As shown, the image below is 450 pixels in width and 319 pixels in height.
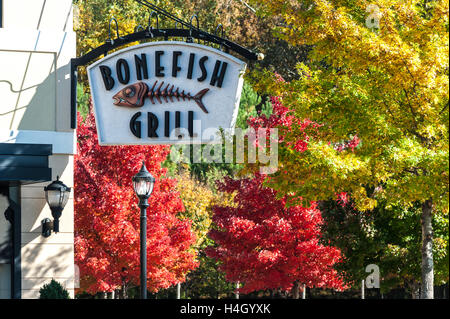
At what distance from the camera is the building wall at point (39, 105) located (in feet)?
44.9

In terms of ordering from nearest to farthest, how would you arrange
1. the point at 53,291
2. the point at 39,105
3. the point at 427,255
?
the point at 427,255
the point at 53,291
the point at 39,105

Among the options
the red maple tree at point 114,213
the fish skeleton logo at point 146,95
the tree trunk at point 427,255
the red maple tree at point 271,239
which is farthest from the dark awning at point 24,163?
the red maple tree at point 271,239

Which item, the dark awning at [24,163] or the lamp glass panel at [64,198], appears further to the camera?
the lamp glass panel at [64,198]

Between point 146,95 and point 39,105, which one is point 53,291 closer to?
point 39,105

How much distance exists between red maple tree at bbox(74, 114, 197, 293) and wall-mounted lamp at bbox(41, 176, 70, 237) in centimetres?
881

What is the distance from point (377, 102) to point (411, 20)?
1515 mm

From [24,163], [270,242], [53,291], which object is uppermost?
[24,163]

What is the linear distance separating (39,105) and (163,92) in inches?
→ 90.6

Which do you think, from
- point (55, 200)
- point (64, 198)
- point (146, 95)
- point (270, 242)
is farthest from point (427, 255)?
point (270, 242)

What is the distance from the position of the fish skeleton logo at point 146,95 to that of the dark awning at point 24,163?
5.59ft

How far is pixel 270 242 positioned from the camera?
22.4m

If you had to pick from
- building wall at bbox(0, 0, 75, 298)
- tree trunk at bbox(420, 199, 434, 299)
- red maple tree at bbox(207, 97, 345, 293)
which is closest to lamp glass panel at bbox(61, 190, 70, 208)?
building wall at bbox(0, 0, 75, 298)

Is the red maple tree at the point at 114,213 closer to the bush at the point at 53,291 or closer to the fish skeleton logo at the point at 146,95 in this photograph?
the fish skeleton logo at the point at 146,95
